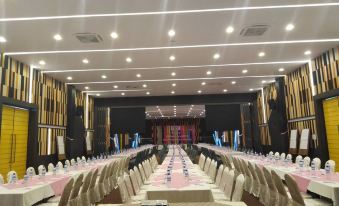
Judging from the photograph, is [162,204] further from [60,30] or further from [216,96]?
[216,96]

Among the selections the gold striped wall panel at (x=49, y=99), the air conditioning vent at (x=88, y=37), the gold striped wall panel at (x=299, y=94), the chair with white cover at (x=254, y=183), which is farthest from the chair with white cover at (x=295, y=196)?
the gold striped wall panel at (x=49, y=99)

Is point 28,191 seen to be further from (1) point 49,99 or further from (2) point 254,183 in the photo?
(1) point 49,99

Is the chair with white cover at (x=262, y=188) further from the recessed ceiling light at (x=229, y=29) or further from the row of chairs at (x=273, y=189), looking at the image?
the recessed ceiling light at (x=229, y=29)

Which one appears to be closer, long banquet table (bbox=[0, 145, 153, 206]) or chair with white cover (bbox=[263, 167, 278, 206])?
long banquet table (bbox=[0, 145, 153, 206])

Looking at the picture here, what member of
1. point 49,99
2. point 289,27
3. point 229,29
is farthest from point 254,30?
point 49,99

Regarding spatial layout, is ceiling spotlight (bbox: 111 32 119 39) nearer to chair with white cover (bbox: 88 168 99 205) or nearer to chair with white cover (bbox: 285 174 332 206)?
chair with white cover (bbox: 88 168 99 205)

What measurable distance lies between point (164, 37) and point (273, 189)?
417 cm

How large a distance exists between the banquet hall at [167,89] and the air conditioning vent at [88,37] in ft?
0.08

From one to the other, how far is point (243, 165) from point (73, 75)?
7.08 m

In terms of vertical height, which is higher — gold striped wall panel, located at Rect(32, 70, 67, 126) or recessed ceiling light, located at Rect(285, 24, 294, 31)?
recessed ceiling light, located at Rect(285, 24, 294, 31)

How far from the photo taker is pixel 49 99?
10.3 m

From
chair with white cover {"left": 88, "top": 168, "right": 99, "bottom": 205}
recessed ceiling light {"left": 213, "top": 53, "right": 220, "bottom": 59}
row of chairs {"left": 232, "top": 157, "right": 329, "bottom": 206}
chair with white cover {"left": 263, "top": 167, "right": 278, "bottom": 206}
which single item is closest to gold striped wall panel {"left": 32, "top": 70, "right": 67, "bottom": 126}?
chair with white cover {"left": 88, "top": 168, "right": 99, "bottom": 205}

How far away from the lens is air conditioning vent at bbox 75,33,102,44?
20.7 ft

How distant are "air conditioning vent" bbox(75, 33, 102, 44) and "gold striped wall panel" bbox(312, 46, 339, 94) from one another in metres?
6.56
